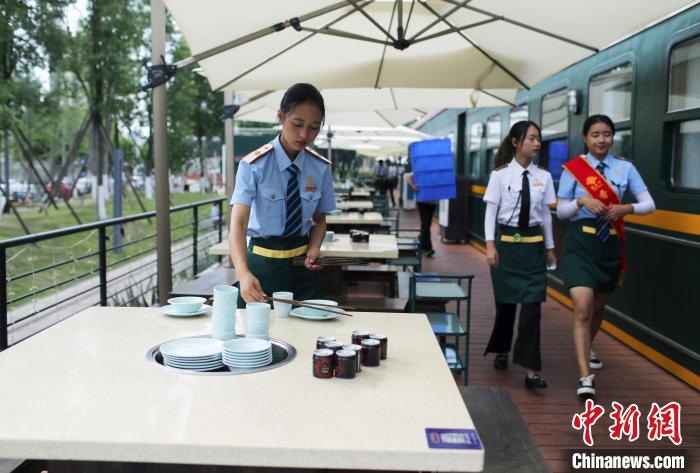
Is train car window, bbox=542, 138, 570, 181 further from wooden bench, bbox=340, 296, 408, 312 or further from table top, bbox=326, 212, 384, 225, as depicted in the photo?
wooden bench, bbox=340, 296, 408, 312

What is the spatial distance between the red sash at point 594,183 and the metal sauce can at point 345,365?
9.03 ft

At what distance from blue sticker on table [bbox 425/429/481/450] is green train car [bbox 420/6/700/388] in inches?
133

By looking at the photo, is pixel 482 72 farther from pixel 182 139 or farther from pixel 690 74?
pixel 182 139

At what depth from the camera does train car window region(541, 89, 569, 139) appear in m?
7.11

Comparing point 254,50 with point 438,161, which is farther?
point 438,161

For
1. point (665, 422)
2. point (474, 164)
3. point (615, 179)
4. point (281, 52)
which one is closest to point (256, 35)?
point (281, 52)

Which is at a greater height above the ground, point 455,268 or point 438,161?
point 438,161

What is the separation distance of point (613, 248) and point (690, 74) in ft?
4.50

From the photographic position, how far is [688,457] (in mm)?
3158

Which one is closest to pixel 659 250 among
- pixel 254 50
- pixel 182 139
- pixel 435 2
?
pixel 435 2

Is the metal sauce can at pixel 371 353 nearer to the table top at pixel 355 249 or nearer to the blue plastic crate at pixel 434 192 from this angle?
the table top at pixel 355 249

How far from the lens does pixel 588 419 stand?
3.63m

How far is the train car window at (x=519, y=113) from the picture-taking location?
8.74m

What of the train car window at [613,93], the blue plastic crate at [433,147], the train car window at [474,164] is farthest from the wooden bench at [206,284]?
the train car window at [474,164]
